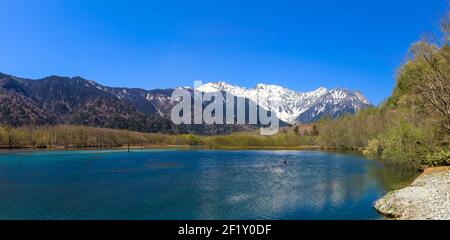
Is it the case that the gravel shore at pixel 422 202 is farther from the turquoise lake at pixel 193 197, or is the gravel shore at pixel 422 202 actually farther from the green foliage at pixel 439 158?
the green foliage at pixel 439 158

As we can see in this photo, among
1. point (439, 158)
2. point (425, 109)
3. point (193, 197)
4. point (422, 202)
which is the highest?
point (425, 109)

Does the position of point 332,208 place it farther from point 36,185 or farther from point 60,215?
point 36,185

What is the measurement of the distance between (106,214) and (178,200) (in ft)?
31.2

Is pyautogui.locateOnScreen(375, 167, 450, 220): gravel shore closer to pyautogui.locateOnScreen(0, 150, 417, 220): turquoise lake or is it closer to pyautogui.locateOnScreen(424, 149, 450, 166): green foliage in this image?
pyautogui.locateOnScreen(0, 150, 417, 220): turquoise lake

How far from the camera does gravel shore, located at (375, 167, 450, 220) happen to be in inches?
1113

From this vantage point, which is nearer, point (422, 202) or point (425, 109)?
point (422, 202)

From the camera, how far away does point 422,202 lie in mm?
32031

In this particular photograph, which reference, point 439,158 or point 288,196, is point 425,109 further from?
point 288,196

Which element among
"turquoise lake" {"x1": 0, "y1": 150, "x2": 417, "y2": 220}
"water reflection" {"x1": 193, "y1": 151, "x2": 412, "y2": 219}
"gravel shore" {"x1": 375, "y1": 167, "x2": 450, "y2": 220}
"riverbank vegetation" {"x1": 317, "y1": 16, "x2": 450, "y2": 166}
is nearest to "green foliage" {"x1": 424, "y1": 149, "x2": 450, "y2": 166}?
"riverbank vegetation" {"x1": 317, "y1": 16, "x2": 450, "y2": 166}

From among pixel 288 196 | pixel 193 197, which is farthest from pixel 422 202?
pixel 193 197

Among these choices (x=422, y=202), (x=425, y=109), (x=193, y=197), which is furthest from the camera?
(x=425, y=109)
